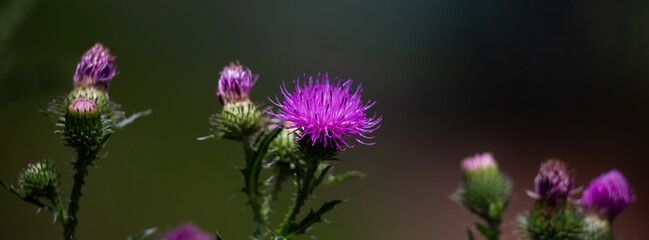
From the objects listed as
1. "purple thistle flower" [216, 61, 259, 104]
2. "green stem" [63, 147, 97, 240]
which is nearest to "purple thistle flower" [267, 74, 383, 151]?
"purple thistle flower" [216, 61, 259, 104]

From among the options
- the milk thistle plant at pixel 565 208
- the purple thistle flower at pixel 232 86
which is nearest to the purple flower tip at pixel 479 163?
the milk thistle plant at pixel 565 208

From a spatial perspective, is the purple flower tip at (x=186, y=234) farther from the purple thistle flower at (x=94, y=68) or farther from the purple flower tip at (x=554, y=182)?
the purple flower tip at (x=554, y=182)

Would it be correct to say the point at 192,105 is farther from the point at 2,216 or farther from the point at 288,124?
the point at 288,124

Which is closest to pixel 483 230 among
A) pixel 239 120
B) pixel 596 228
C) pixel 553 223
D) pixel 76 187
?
pixel 553 223

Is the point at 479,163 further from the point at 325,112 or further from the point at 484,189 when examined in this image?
the point at 325,112

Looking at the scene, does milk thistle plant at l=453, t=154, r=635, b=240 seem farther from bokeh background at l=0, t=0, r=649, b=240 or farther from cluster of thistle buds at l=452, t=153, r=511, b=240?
bokeh background at l=0, t=0, r=649, b=240

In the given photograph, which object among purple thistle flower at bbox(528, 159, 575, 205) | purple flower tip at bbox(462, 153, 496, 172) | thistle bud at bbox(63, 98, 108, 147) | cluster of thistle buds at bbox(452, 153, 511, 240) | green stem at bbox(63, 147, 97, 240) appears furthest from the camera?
purple flower tip at bbox(462, 153, 496, 172)
